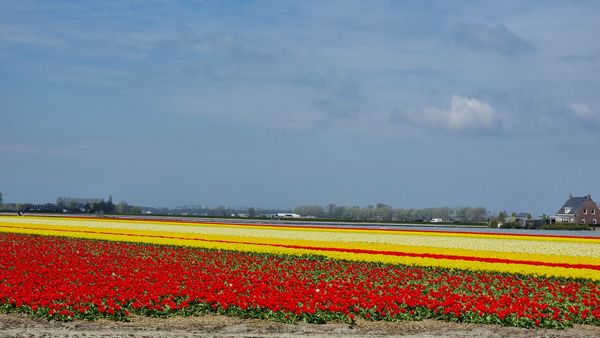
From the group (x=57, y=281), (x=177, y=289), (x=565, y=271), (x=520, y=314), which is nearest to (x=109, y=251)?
(x=57, y=281)

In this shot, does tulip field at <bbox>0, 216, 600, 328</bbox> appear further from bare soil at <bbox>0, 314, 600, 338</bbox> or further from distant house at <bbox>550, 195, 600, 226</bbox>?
distant house at <bbox>550, 195, 600, 226</bbox>

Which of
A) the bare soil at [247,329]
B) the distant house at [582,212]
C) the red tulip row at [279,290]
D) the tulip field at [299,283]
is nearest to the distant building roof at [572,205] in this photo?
the distant house at [582,212]

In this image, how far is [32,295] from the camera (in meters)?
16.9

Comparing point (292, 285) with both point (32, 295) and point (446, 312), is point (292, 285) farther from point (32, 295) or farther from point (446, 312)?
point (32, 295)

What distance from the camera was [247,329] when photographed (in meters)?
15.0

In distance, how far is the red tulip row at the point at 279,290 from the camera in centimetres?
1609

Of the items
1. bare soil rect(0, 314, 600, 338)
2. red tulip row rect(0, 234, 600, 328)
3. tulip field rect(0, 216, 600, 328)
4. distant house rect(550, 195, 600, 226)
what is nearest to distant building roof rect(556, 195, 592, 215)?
distant house rect(550, 195, 600, 226)

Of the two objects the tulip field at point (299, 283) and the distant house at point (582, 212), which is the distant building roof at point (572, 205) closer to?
the distant house at point (582, 212)

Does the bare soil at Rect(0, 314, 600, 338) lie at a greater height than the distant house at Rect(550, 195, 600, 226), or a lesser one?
lesser

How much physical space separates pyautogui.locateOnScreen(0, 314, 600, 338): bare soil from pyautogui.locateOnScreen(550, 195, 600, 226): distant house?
10442 cm

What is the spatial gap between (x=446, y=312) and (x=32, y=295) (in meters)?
9.31

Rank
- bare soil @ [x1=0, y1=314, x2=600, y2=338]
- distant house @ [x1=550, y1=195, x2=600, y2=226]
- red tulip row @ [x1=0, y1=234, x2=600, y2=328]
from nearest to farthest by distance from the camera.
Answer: bare soil @ [x1=0, y1=314, x2=600, y2=338] < red tulip row @ [x1=0, y1=234, x2=600, y2=328] < distant house @ [x1=550, y1=195, x2=600, y2=226]

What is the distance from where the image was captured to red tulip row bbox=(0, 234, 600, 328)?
52.8 ft

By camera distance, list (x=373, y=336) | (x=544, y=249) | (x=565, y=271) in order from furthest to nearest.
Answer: (x=544, y=249) → (x=565, y=271) → (x=373, y=336)
